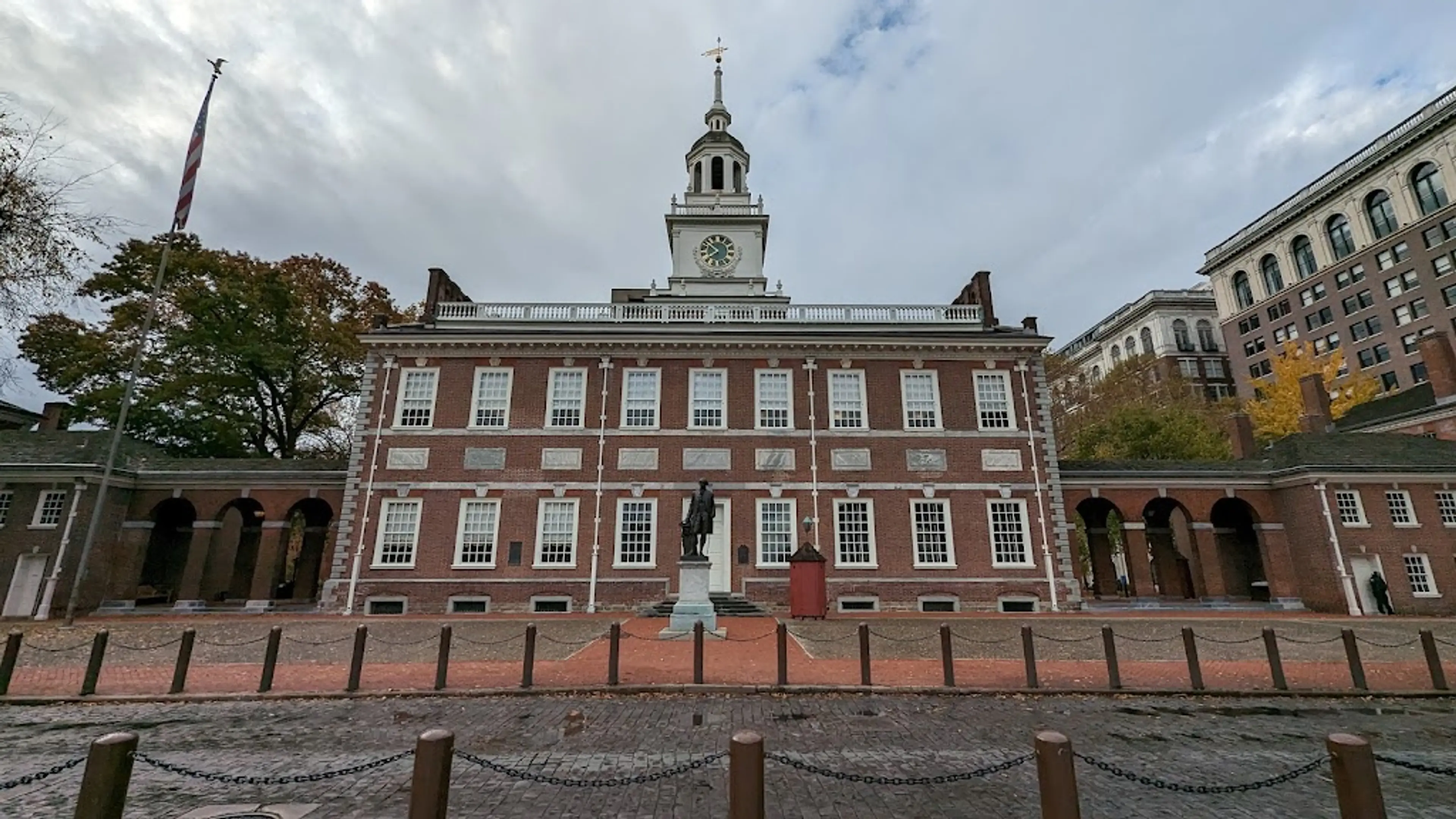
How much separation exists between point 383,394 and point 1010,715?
22.8 m

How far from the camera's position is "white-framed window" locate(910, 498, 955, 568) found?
71.6 feet

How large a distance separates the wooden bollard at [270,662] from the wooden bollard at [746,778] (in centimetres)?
965

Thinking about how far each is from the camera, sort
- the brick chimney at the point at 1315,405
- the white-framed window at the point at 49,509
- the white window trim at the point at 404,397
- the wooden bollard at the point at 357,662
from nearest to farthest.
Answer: the wooden bollard at the point at 357,662 → the white-framed window at the point at 49,509 → the white window trim at the point at 404,397 → the brick chimney at the point at 1315,405

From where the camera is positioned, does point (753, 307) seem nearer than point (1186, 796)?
No

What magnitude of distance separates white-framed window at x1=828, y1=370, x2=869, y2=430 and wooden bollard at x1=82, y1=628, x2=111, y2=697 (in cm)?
1949

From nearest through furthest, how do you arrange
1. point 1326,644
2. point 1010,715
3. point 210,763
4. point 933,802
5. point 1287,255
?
point 933,802
point 210,763
point 1010,715
point 1326,644
point 1287,255

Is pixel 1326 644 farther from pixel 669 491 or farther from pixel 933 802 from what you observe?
pixel 669 491

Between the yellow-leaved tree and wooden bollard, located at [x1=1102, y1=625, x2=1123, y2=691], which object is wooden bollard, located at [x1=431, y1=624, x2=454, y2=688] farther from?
the yellow-leaved tree

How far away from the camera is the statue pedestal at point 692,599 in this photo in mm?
15758

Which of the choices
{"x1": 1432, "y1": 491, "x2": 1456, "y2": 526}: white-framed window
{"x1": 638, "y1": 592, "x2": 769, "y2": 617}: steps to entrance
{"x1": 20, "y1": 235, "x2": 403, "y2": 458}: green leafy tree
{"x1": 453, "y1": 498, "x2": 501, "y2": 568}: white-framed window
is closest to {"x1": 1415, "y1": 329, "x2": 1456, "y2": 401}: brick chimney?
{"x1": 1432, "y1": 491, "x2": 1456, "y2": 526}: white-framed window

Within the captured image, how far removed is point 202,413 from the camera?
2775 cm

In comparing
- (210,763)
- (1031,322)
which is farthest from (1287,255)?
(210,763)

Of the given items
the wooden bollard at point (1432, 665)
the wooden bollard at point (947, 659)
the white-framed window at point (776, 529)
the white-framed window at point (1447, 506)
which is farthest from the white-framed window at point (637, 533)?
the white-framed window at point (1447, 506)

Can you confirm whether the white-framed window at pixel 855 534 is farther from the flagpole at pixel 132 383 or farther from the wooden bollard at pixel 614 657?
the flagpole at pixel 132 383
